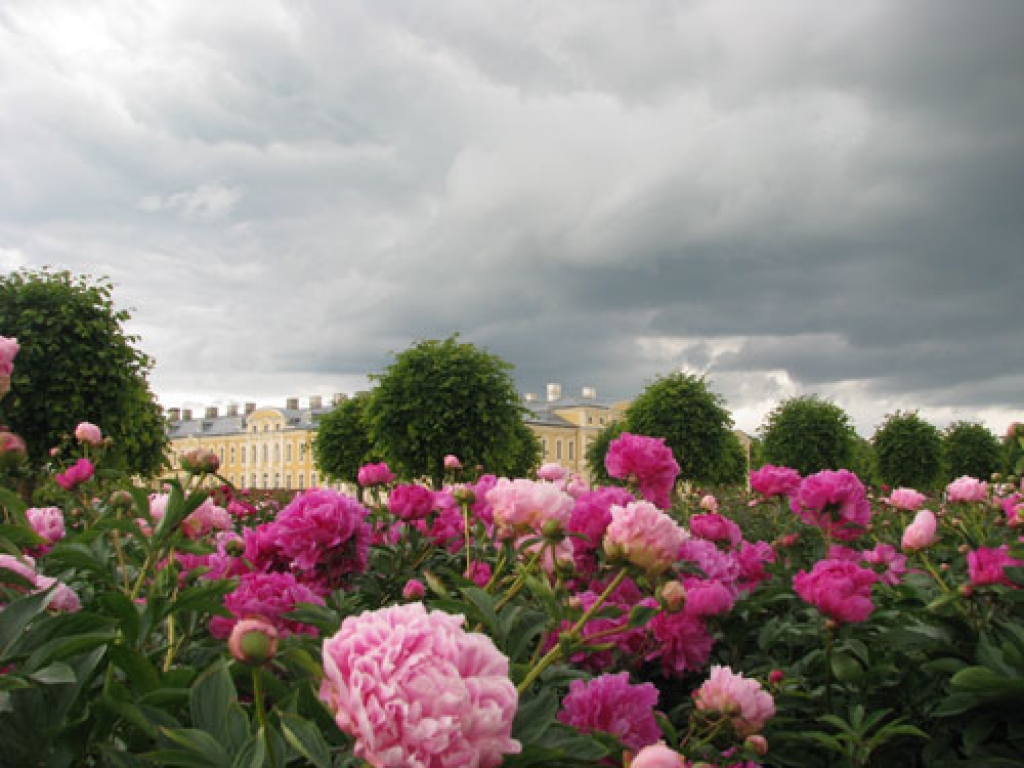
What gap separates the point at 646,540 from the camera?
141 centimetres

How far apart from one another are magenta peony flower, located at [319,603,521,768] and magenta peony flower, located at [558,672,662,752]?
55 cm

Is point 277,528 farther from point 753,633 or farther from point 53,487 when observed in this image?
point 53,487

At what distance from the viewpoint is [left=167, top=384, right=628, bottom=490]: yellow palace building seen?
7412cm

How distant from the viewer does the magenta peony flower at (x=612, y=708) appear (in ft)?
4.63

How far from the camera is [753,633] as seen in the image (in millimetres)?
2350

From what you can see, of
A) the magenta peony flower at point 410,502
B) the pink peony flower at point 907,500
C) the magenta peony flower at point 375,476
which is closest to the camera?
the magenta peony flower at point 410,502

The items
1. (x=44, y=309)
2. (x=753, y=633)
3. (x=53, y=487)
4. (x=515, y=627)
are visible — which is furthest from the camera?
(x=44, y=309)

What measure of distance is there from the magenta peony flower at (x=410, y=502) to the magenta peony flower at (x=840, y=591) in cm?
110

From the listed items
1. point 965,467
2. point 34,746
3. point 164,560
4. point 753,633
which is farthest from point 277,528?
point 965,467

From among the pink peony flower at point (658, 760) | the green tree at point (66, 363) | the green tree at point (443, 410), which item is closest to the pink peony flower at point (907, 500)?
the pink peony flower at point (658, 760)

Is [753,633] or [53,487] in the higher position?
[53,487]

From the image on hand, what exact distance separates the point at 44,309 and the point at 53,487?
12403 millimetres

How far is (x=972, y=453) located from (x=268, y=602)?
172 feet

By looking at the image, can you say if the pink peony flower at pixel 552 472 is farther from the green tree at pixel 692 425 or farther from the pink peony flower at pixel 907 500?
the green tree at pixel 692 425
